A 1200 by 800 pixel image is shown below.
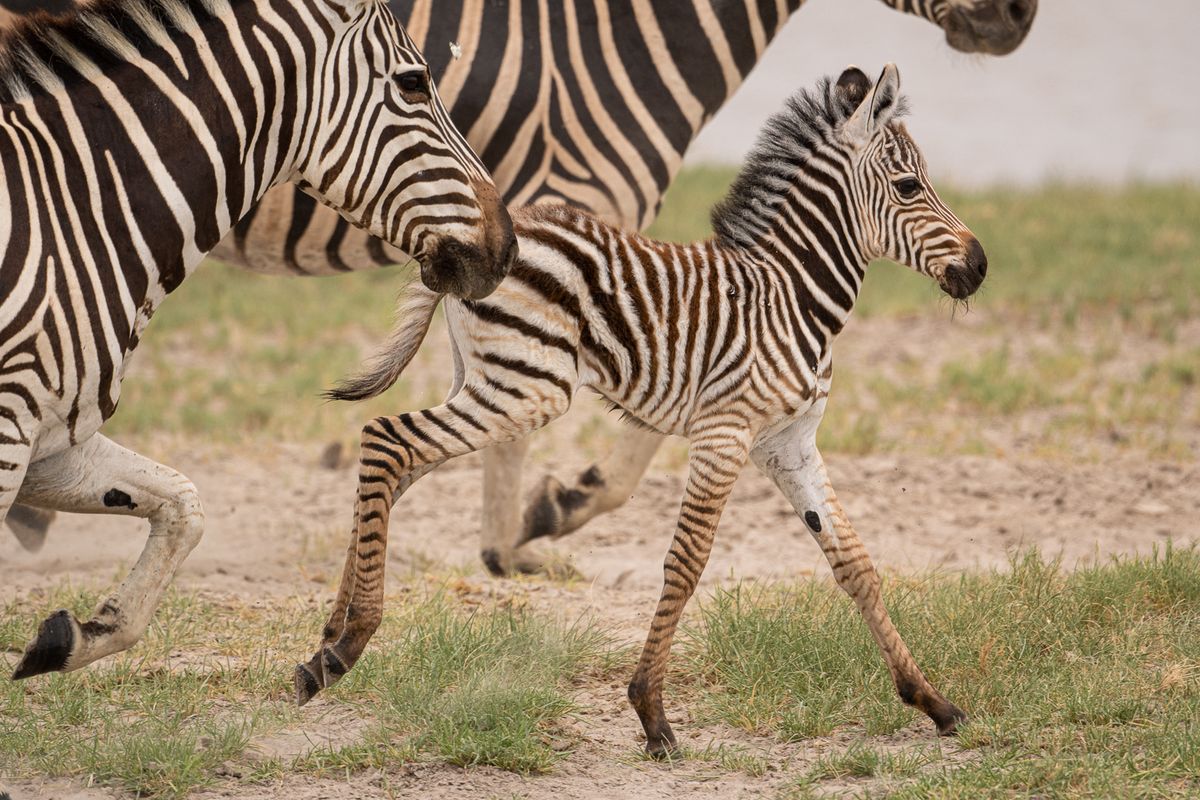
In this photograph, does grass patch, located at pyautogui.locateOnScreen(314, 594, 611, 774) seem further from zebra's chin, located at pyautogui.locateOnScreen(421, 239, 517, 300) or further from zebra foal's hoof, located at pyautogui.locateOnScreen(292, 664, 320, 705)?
zebra's chin, located at pyautogui.locateOnScreen(421, 239, 517, 300)

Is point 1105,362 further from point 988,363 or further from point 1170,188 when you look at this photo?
point 1170,188

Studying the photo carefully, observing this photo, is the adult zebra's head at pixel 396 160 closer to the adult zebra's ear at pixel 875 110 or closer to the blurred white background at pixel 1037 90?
the adult zebra's ear at pixel 875 110

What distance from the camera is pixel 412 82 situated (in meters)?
4.47

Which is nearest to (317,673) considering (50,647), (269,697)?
(269,697)

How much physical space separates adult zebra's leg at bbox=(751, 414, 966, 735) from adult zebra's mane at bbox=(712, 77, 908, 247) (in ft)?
2.33

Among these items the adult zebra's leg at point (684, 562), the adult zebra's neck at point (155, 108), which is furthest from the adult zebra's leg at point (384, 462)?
→ the adult zebra's neck at point (155, 108)

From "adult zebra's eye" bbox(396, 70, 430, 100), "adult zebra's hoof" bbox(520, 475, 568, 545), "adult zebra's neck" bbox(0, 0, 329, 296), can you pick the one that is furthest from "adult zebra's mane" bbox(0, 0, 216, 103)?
"adult zebra's hoof" bbox(520, 475, 568, 545)

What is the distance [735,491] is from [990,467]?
141 cm

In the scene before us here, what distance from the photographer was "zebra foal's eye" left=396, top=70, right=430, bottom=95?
445 cm

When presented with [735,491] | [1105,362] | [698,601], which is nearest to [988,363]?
[1105,362]

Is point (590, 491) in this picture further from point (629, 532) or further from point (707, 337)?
point (707, 337)

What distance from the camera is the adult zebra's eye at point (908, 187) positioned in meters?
4.75

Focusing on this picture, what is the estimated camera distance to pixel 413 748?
4367 mm

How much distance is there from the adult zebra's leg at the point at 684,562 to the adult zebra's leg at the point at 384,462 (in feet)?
1.65
